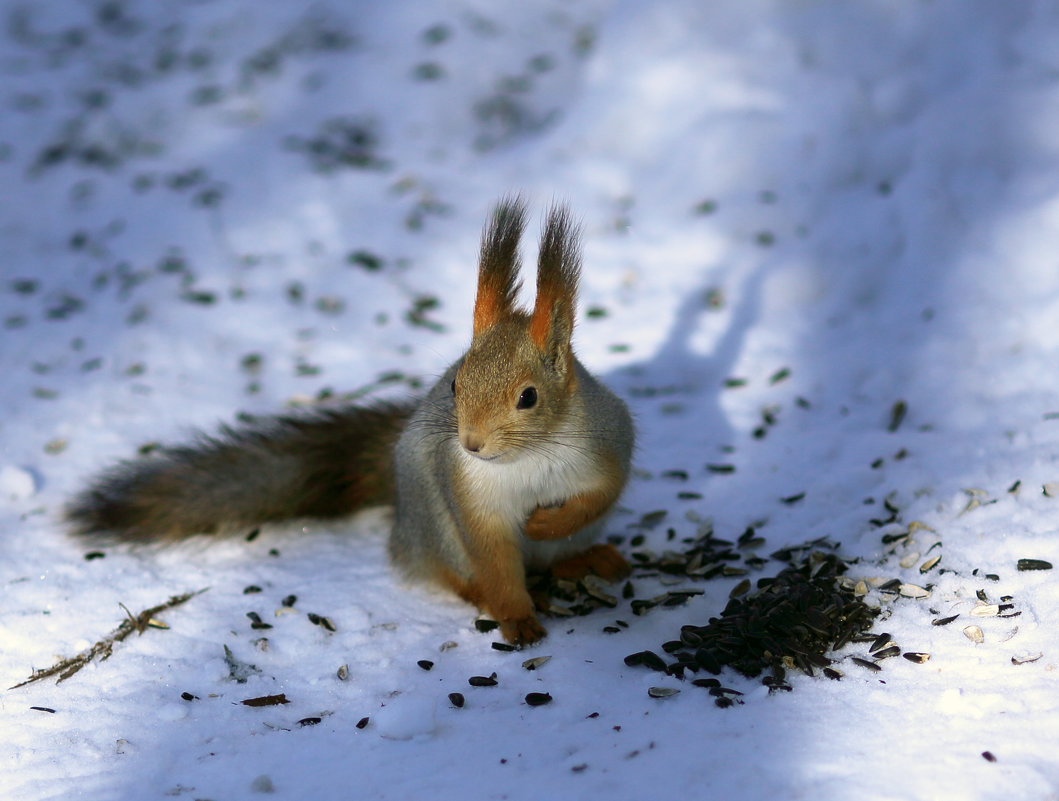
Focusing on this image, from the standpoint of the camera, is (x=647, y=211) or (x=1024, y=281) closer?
(x=1024, y=281)

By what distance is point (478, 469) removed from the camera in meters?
2.19

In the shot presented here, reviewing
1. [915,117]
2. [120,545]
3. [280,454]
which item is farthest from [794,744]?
[915,117]

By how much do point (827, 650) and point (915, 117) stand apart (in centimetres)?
293

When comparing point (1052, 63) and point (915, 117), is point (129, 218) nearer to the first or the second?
point (915, 117)

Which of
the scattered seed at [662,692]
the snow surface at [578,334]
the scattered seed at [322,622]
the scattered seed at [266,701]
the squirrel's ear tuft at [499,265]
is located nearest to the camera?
the snow surface at [578,334]

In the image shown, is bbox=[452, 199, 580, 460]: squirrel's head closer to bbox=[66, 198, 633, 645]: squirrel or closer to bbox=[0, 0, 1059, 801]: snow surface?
bbox=[66, 198, 633, 645]: squirrel

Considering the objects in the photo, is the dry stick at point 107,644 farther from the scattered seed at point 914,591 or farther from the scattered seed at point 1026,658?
the scattered seed at point 1026,658

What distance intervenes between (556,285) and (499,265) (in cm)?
15

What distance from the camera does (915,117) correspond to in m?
4.15

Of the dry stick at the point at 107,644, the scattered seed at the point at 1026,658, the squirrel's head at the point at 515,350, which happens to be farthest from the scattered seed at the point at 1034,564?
the dry stick at the point at 107,644

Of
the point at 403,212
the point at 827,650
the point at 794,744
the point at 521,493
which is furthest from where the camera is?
the point at 403,212

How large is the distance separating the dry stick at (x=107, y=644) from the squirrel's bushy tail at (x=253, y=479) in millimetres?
263

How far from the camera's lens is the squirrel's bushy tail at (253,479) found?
8.53ft

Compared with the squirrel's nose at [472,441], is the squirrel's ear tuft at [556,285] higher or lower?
higher
